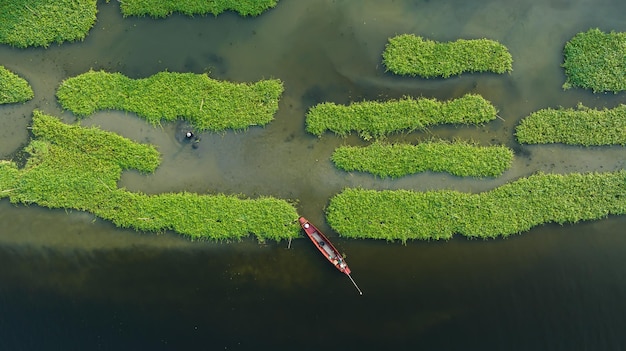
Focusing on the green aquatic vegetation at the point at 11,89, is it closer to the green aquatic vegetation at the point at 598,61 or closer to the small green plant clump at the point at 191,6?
the small green plant clump at the point at 191,6

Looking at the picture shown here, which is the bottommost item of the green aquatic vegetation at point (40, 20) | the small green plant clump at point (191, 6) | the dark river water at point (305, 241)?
the dark river water at point (305, 241)

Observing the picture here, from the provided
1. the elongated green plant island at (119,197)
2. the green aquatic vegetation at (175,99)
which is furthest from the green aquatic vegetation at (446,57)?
the elongated green plant island at (119,197)

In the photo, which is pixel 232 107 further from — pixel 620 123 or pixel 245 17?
pixel 620 123

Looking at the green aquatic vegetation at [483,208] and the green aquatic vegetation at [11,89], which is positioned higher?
the green aquatic vegetation at [11,89]

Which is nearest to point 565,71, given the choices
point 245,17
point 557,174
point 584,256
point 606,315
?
point 557,174

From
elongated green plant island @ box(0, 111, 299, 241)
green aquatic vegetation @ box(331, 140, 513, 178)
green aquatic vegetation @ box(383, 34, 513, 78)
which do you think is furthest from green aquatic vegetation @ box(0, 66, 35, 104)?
green aquatic vegetation @ box(383, 34, 513, 78)

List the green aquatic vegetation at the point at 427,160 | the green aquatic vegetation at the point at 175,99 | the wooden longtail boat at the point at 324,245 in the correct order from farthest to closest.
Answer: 1. the green aquatic vegetation at the point at 175,99
2. the green aquatic vegetation at the point at 427,160
3. the wooden longtail boat at the point at 324,245
